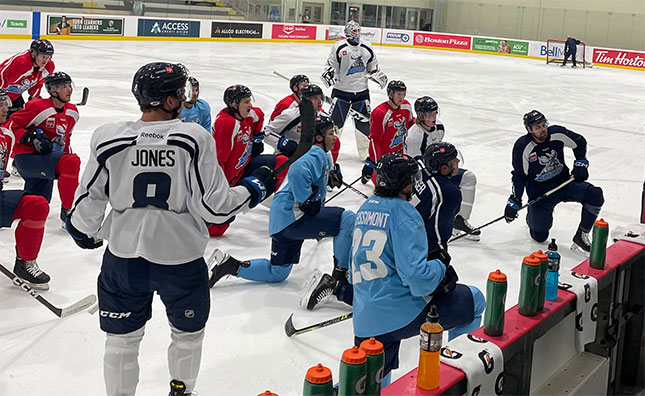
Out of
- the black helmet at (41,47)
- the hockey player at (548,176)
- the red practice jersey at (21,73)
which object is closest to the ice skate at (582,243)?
the hockey player at (548,176)

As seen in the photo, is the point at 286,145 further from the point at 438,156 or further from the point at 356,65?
the point at 356,65

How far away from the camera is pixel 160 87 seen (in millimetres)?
2639

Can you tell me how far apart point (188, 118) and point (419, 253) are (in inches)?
144

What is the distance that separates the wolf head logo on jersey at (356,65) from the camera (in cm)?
848

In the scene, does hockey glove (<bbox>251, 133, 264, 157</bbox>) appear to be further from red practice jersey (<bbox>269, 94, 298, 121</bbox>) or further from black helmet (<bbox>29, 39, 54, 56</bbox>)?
black helmet (<bbox>29, 39, 54, 56</bbox>)

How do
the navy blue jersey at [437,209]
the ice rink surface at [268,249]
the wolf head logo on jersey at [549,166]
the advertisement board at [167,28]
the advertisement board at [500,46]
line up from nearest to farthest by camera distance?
1. the ice rink surface at [268,249]
2. the navy blue jersey at [437,209]
3. the wolf head logo on jersey at [549,166]
4. the advertisement board at [167,28]
5. the advertisement board at [500,46]

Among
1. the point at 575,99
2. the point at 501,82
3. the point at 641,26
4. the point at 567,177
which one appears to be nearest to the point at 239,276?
the point at 567,177

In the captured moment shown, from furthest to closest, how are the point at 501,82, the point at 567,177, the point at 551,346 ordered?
the point at 501,82 → the point at 567,177 → the point at 551,346

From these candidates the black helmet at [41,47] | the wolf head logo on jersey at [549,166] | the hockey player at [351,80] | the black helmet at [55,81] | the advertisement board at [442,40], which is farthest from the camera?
the advertisement board at [442,40]

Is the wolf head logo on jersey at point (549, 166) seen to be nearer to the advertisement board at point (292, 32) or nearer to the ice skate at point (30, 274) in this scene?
the ice skate at point (30, 274)

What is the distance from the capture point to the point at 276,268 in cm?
473

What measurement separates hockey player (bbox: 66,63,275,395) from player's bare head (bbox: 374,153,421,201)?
450 mm

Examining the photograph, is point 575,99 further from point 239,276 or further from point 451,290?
point 451,290

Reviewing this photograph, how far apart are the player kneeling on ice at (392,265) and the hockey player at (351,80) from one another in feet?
17.8
